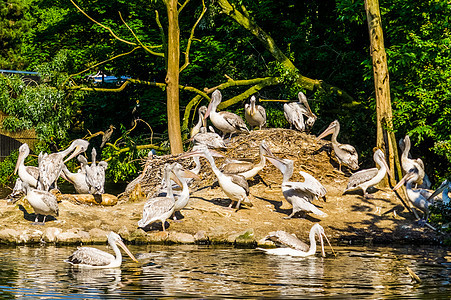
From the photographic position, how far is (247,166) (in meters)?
18.6

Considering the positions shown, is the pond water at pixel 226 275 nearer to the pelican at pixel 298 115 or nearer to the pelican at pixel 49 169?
the pelican at pixel 49 169

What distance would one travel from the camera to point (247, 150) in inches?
800

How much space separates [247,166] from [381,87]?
179 inches

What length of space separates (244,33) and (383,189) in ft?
34.2

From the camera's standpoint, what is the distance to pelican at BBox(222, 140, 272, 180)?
18547 millimetres

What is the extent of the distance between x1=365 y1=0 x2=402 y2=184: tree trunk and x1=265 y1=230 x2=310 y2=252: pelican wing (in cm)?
606

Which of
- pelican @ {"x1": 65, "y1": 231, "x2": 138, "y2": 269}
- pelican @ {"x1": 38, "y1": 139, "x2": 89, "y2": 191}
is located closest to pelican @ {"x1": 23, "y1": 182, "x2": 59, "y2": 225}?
pelican @ {"x1": 38, "y1": 139, "x2": 89, "y2": 191}

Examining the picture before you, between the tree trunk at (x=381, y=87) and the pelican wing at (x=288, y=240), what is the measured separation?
19.9 feet

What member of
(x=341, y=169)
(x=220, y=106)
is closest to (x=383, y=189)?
(x=341, y=169)

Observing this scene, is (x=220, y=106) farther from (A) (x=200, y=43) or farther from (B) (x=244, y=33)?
(A) (x=200, y=43)

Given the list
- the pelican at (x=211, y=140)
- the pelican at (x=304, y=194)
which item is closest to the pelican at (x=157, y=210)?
the pelican at (x=304, y=194)

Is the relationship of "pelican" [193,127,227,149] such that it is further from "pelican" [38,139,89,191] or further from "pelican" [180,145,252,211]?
"pelican" [38,139,89,191]

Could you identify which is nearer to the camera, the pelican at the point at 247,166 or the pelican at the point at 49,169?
the pelican at the point at 49,169

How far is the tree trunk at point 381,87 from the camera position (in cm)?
2017
